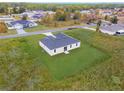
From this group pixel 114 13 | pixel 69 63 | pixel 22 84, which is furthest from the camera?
pixel 114 13

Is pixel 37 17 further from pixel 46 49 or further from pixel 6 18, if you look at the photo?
pixel 46 49

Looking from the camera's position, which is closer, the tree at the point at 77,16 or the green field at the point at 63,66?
the green field at the point at 63,66

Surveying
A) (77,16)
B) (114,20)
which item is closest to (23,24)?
(77,16)

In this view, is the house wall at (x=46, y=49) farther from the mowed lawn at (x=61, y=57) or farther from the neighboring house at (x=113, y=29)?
the neighboring house at (x=113, y=29)

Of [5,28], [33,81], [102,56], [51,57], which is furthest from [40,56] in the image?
[102,56]

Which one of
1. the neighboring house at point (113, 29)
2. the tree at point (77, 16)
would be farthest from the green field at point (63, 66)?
the tree at point (77, 16)

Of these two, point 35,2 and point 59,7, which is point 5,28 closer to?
point 35,2

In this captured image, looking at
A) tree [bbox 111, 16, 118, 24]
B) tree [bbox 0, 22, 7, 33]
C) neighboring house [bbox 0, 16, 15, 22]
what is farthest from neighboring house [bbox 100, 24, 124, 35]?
tree [bbox 0, 22, 7, 33]
